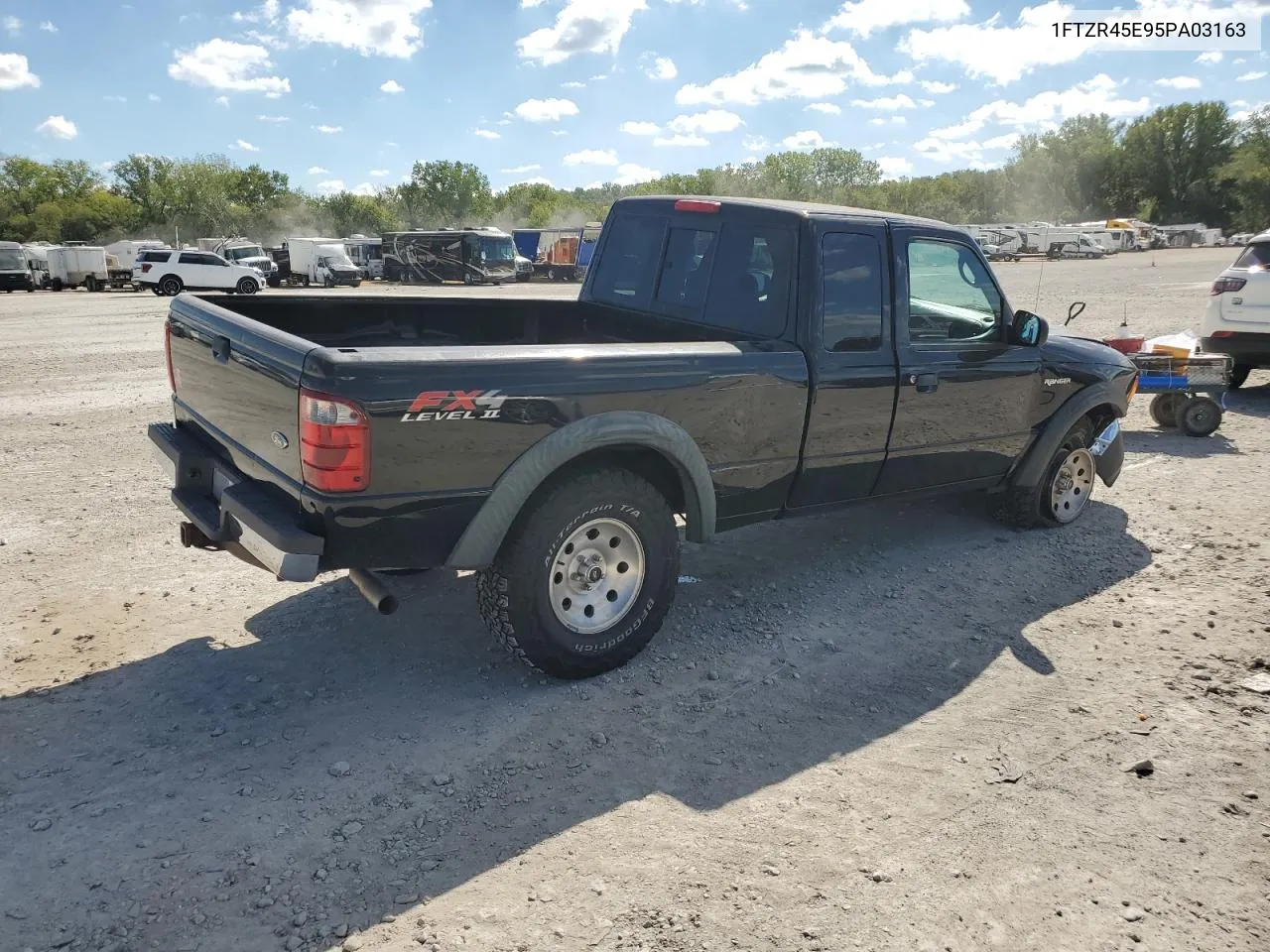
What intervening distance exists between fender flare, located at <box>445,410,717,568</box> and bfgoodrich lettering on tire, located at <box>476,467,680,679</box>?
0.40 ft

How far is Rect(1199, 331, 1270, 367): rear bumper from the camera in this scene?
404 inches

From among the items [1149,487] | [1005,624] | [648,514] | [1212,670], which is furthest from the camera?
[1149,487]

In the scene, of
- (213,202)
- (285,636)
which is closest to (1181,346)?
(285,636)

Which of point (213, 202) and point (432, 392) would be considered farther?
point (213, 202)

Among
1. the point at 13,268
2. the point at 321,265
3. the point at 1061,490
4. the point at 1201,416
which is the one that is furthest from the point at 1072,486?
the point at 13,268

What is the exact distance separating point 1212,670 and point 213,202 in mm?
100754

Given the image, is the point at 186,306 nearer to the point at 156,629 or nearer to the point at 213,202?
the point at 156,629

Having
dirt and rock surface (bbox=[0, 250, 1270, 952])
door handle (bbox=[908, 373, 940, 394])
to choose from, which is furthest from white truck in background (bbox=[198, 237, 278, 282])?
door handle (bbox=[908, 373, 940, 394])

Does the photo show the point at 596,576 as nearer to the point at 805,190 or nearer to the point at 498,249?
the point at 498,249

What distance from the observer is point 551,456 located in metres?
3.65

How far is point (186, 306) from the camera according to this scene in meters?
4.39

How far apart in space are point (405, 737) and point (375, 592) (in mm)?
589

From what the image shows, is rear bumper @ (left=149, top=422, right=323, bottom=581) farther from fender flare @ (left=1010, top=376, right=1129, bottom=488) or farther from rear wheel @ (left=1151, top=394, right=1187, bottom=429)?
rear wheel @ (left=1151, top=394, right=1187, bottom=429)

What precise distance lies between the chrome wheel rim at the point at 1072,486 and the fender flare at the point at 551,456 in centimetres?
334
